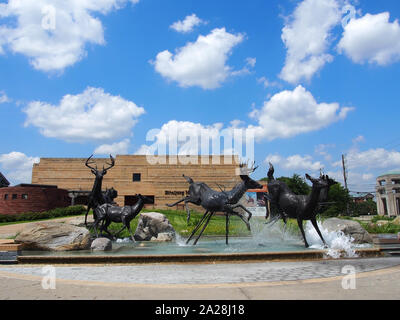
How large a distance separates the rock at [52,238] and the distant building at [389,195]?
7164 centimetres

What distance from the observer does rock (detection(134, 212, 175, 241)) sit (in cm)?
1627

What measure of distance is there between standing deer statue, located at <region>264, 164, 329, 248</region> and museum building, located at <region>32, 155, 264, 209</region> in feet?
152

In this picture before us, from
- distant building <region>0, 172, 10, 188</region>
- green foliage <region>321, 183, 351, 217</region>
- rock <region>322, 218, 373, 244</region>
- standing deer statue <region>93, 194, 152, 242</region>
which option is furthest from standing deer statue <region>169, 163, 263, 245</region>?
distant building <region>0, 172, 10, 188</region>

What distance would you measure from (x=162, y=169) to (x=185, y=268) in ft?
173

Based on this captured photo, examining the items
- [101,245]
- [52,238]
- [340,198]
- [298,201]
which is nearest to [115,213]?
[101,245]

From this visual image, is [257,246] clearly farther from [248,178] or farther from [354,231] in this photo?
[354,231]

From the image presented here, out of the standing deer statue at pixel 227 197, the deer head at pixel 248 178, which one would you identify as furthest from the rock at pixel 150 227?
the deer head at pixel 248 178

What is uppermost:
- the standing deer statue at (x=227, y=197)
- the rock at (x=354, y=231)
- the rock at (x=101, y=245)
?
the standing deer statue at (x=227, y=197)

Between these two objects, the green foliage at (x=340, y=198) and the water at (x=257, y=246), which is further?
the green foliage at (x=340, y=198)

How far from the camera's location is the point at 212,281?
5676mm

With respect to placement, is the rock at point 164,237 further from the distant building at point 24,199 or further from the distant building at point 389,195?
the distant building at point 389,195

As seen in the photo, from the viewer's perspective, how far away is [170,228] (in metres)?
16.7

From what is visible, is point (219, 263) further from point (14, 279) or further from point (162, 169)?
point (162, 169)

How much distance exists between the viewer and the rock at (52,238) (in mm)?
10961
